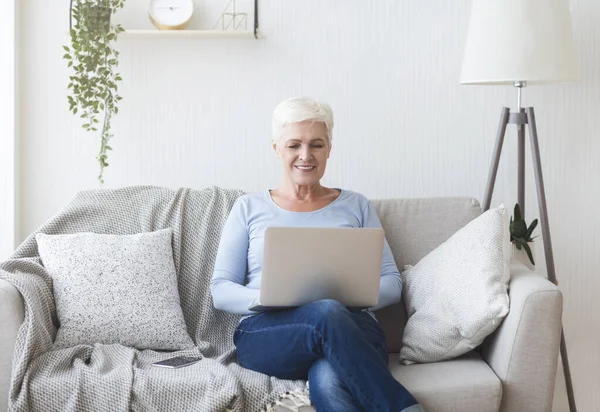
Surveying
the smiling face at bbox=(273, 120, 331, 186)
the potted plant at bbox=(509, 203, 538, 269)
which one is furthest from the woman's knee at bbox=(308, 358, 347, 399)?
the potted plant at bbox=(509, 203, 538, 269)

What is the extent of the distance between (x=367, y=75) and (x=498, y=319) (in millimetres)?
1261

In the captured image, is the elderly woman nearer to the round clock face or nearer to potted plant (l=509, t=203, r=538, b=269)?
potted plant (l=509, t=203, r=538, b=269)

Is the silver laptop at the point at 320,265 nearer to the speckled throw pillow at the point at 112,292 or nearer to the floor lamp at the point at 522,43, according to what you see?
the speckled throw pillow at the point at 112,292

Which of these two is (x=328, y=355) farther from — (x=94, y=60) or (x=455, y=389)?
(x=94, y=60)

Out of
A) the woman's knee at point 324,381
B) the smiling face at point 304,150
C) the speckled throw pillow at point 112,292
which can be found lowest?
the woman's knee at point 324,381

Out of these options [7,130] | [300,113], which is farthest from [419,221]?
[7,130]

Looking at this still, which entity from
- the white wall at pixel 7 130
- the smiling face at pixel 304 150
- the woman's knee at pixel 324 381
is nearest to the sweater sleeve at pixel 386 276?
the smiling face at pixel 304 150

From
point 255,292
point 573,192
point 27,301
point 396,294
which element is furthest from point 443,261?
point 27,301

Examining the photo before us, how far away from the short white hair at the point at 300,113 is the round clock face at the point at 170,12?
71 centimetres

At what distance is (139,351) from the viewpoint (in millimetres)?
2465

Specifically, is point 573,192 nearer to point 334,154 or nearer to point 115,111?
point 334,154

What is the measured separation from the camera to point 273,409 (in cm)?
214

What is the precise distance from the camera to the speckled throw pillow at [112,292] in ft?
8.02

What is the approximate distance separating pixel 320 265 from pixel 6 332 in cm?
89
